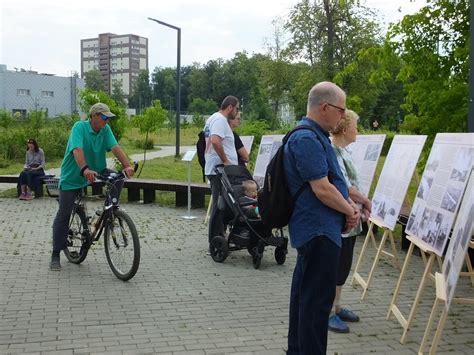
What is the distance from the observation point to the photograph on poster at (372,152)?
21.2 feet

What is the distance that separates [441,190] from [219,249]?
10.9 ft

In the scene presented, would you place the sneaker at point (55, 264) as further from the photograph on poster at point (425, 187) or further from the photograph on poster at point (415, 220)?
the photograph on poster at point (425, 187)

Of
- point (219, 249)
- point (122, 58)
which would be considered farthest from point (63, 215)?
point (122, 58)

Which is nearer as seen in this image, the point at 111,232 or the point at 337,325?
the point at 337,325

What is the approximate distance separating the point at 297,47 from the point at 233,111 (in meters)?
30.8

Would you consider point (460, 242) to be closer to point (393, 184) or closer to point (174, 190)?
point (393, 184)

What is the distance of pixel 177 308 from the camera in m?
5.40

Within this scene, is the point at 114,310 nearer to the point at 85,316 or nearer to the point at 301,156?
the point at 85,316

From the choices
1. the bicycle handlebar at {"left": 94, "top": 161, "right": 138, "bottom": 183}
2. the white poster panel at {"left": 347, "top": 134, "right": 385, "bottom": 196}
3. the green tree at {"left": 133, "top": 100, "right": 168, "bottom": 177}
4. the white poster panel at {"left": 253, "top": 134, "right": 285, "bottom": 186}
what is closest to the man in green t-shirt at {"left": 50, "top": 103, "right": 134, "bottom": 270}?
the bicycle handlebar at {"left": 94, "top": 161, "right": 138, "bottom": 183}

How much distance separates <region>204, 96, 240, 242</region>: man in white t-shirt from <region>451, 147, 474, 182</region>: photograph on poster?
11.3 ft

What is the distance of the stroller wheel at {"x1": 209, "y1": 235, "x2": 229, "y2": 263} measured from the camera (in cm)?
710

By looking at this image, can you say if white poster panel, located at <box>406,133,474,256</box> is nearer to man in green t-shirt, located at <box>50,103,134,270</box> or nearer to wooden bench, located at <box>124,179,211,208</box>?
man in green t-shirt, located at <box>50,103,134,270</box>

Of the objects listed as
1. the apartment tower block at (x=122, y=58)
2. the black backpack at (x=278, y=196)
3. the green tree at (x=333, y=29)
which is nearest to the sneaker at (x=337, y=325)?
the black backpack at (x=278, y=196)

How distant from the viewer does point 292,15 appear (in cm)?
3497
